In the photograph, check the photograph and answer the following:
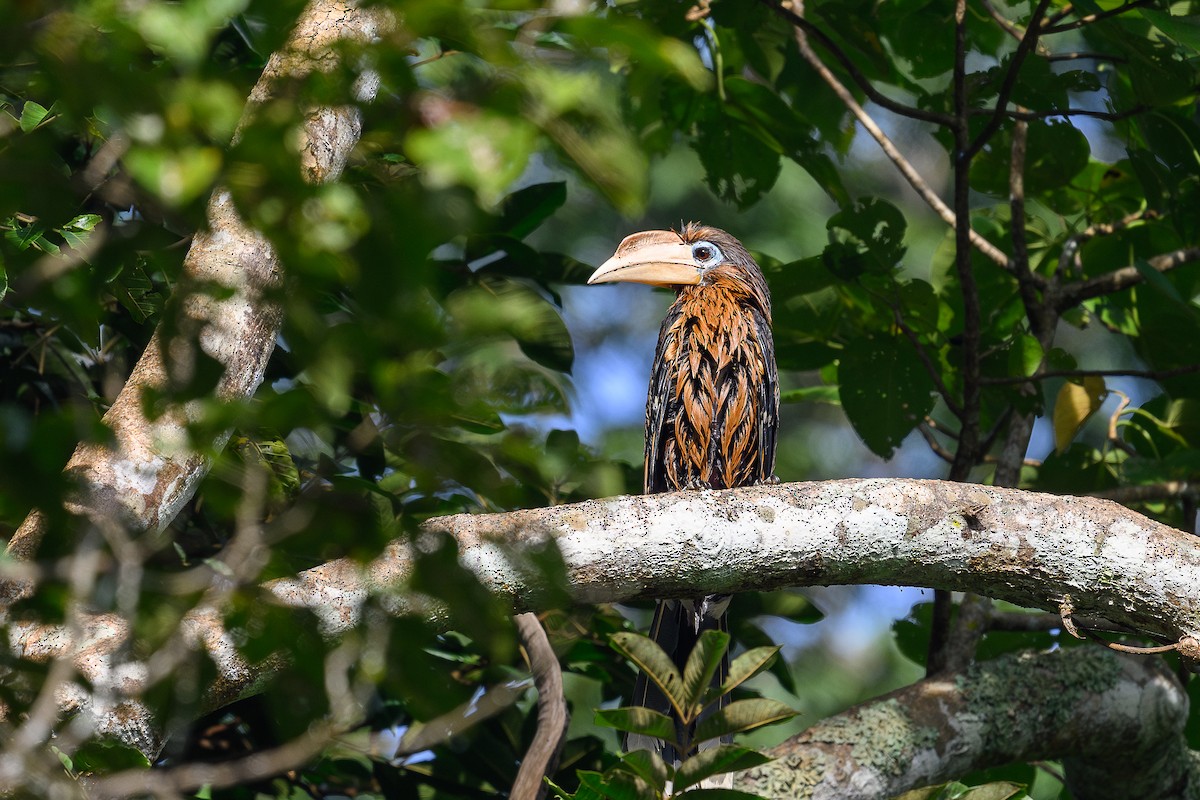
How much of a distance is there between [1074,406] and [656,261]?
1352 mm

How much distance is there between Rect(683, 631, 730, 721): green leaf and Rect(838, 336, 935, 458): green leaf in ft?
4.66

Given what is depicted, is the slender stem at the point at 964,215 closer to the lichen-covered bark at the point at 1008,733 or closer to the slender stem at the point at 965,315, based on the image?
the slender stem at the point at 965,315

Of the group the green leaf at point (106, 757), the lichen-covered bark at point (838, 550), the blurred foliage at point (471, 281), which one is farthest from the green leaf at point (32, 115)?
the green leaf at point (106, 757)

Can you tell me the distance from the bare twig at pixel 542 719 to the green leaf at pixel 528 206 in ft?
3.64

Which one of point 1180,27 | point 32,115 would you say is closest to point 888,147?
point 1180,27

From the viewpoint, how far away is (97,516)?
978 mm

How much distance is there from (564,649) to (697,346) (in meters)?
1.06

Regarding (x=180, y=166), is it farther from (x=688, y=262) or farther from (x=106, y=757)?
(x=688, y=262)

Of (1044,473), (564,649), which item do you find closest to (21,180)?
(564,649)

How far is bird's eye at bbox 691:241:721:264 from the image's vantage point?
369 centimetres

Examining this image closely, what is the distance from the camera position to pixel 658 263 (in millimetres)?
3639

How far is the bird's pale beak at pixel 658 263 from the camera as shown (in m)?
3.59

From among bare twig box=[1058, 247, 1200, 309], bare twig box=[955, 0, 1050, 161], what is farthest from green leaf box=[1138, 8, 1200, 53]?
bare twig box=[1058, 247, 1200, 309]

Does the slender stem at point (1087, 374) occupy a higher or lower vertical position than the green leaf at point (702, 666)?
higher
